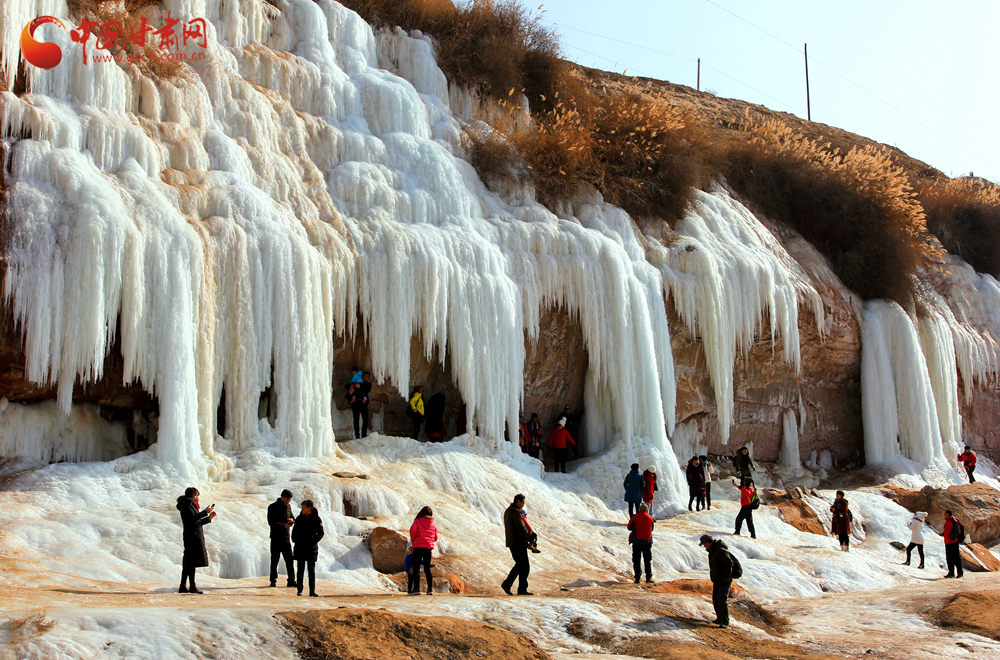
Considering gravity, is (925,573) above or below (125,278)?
below

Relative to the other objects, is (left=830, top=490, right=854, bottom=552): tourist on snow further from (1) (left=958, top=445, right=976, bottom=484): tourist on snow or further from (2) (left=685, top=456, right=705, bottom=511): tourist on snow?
(1) (left=958, top=445, right=976, bottom=484): tourist on snow

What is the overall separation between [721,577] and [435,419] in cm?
867

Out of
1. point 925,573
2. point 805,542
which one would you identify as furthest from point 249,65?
point 925,573

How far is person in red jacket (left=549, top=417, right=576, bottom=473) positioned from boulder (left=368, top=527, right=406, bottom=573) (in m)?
7.22

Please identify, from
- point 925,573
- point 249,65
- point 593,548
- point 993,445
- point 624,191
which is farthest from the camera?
point 993,445

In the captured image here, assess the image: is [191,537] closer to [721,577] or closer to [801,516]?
[721,577]

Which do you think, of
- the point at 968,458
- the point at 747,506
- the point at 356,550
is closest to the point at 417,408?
the point at 356,550

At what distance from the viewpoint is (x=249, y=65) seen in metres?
19.8

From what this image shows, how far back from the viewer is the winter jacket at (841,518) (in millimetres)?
18344

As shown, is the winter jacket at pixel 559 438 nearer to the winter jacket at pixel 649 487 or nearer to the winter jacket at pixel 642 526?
the winter jacket at pixel 649 487

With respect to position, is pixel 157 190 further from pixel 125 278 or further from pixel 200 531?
pixel 200 531

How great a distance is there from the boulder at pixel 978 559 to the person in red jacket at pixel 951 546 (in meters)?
Answer: 1.03

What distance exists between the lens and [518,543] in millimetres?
11453

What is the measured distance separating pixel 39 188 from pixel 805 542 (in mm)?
14473
